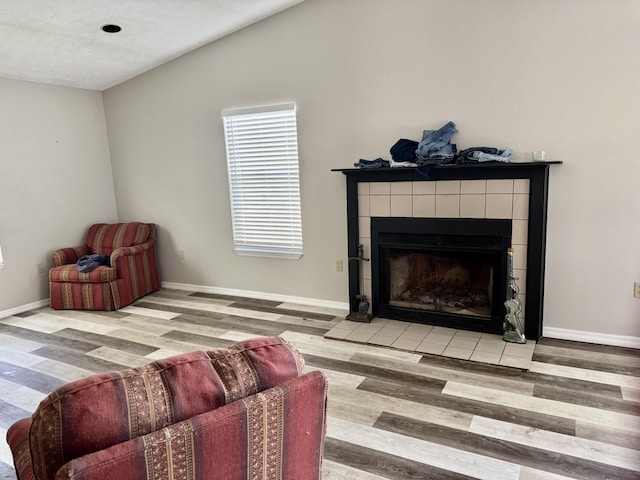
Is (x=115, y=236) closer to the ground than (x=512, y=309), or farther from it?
farther from it

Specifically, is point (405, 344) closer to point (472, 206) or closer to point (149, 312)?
point (472, 206)

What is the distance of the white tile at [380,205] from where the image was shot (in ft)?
12.1

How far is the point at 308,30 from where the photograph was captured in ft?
12.7

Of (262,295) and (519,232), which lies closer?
(519,232)

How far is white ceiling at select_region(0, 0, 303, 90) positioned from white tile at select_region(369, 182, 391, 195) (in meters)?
1.72

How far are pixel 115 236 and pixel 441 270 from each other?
3501 millimetres

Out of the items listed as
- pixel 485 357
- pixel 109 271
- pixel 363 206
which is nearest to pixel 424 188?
pixel 363 206

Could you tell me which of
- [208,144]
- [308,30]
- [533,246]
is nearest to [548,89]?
[533,246]

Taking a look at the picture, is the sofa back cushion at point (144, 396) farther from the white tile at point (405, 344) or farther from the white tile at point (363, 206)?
the white tile at point (363, 206)

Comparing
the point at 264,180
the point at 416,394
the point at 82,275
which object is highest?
the point at 264,180

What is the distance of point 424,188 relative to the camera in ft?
11.5

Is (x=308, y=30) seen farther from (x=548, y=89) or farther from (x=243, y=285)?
(x=243, y=285)

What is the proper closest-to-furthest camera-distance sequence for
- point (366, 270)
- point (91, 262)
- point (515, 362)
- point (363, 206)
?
point (515, 362) → point (363, 206) → point (366, 270) → point (91, 262)

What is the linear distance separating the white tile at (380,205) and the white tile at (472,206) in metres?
0.59
